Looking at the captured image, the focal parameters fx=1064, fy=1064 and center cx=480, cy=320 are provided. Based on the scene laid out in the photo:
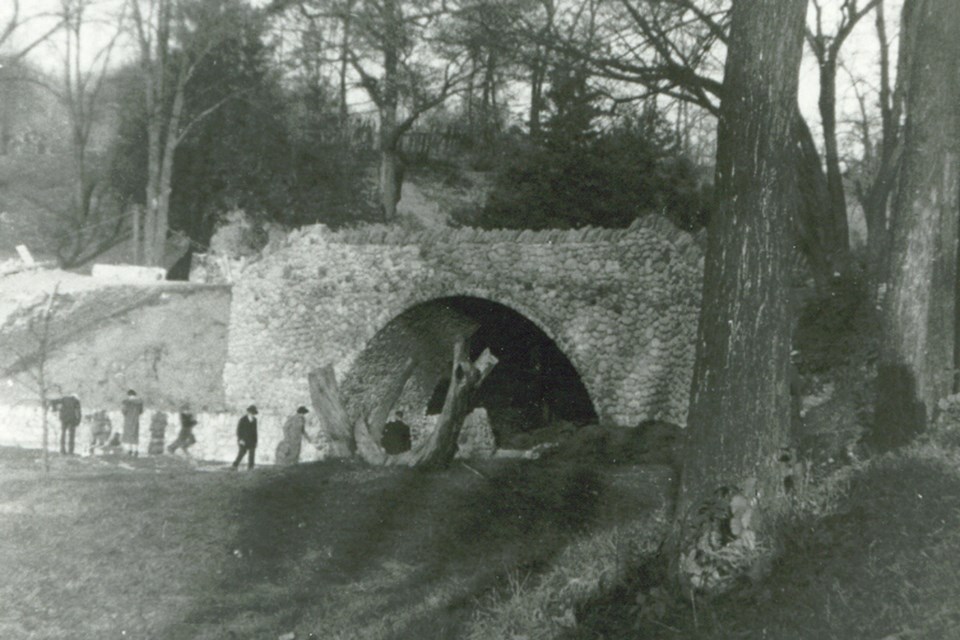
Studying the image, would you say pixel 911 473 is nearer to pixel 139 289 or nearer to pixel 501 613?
pixel 501 613

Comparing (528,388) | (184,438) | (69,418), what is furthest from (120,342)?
(528,388)

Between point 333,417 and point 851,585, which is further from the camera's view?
point 333,417

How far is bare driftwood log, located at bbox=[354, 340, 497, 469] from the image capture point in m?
12.4

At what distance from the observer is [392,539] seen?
1029 centimetres

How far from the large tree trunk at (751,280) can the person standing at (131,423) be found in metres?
13.4

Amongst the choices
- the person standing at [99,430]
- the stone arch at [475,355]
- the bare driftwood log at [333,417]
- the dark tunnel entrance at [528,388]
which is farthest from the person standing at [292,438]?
the dark tunnel entrance at [528,388]

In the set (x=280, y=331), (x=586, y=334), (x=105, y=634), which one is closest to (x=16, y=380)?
(x=280, y=331)

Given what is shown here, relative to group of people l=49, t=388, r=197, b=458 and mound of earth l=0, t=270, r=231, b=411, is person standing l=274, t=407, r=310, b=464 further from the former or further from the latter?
mound of earth l=0, t=270, r=231, b=411

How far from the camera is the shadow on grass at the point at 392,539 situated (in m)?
8.37

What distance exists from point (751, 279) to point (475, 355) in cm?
1656

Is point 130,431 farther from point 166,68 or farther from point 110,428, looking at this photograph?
point 166,68

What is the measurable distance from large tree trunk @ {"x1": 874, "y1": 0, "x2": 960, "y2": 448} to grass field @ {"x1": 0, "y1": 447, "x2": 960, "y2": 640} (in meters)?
1.67

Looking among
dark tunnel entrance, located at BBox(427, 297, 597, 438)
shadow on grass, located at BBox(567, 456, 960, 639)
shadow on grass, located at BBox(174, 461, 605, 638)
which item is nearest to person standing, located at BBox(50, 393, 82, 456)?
shadow on grass, located at BBox(174, 461, 605, 638)

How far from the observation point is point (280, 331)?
21.0 meters
